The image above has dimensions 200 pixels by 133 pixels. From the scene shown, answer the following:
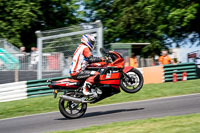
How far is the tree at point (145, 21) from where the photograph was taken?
2102 cm

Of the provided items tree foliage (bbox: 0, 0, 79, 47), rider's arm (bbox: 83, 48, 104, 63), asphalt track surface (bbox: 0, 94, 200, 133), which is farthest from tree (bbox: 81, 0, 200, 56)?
rider's arm (bbox: 83, 48, 104, 63)

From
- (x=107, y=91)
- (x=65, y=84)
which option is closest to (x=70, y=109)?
(x=65, y=84)

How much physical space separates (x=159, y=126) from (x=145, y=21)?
17.1 m

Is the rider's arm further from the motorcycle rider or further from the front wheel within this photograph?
the front wheel

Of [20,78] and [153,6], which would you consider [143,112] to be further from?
[153,6]

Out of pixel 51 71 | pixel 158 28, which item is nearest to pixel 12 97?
pixel 51 71

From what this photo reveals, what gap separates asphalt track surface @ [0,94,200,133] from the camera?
763cm

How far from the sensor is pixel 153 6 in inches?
840

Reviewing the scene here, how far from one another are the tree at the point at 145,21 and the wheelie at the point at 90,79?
1255cm

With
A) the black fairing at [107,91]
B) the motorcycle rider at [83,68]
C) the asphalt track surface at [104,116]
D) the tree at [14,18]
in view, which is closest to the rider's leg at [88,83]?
the motorcycle rider at [83,68]

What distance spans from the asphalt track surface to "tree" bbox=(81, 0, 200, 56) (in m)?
11.8

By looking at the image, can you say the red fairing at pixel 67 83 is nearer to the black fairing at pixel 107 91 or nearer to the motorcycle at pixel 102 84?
the motorcycle at pixel 102 84

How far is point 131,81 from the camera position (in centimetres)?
841

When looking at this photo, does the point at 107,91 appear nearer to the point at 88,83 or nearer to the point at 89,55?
the point at 88,83
